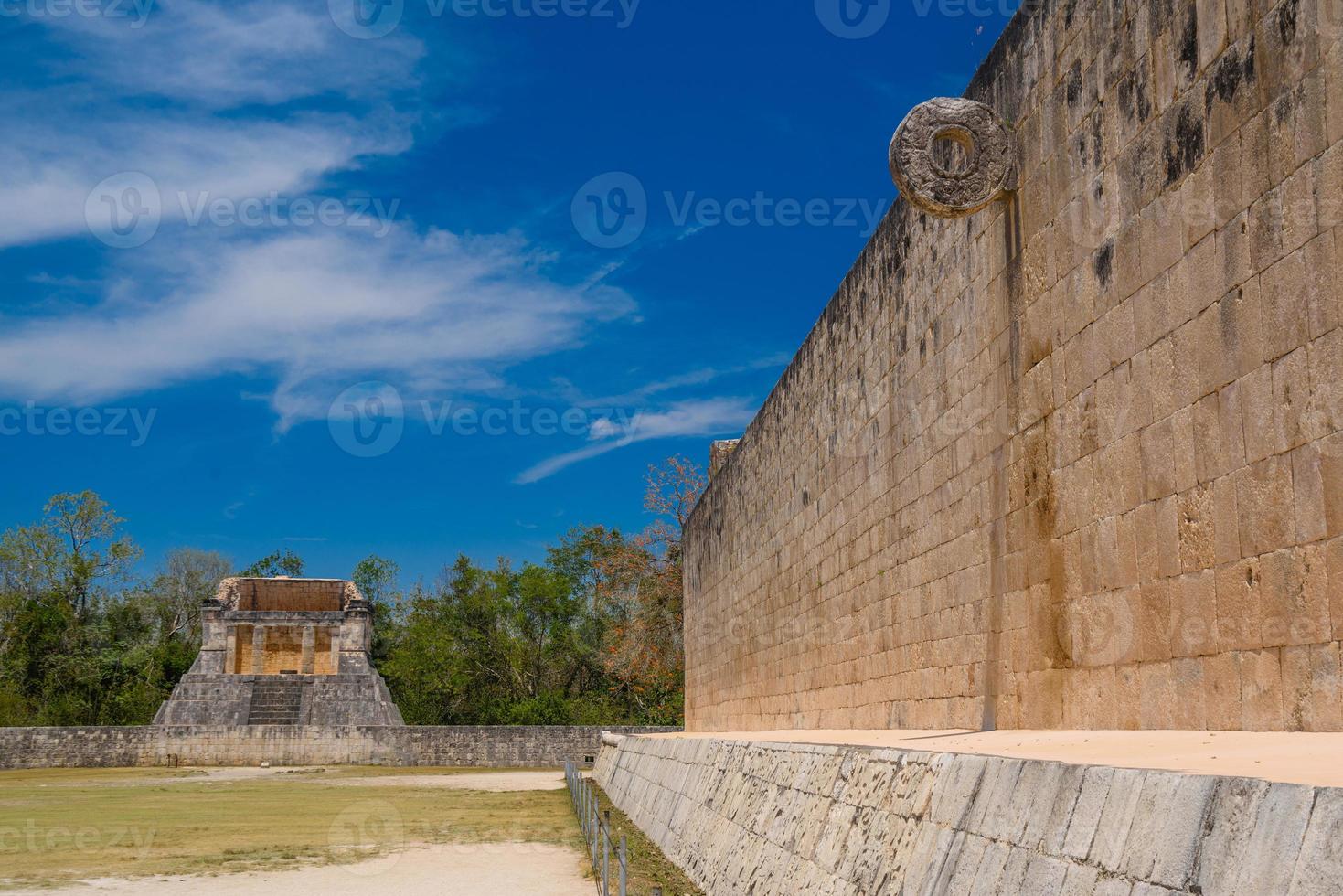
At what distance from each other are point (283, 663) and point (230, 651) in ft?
6.73

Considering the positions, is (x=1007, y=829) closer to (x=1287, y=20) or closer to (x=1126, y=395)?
(x=1126, y=395)

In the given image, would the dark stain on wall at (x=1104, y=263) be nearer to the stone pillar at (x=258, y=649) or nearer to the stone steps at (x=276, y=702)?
the stone steps at (x=276, y=702)

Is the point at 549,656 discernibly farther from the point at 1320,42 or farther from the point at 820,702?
the point at 1320,42

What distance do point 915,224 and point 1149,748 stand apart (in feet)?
19.8

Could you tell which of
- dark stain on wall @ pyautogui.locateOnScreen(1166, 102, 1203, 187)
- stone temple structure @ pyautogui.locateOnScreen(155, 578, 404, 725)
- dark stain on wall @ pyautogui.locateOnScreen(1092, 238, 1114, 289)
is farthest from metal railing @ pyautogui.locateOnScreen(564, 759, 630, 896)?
stone temple structure @ pyautogui.locateOnScreen(155, 578, 404, 725)

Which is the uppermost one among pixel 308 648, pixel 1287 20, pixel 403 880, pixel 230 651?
pixel 1287 20

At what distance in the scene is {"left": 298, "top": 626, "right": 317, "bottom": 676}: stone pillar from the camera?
121ft

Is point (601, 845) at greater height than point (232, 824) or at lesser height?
greater

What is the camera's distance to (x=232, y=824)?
1380 cm

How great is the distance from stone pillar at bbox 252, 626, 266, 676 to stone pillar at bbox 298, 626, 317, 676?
1.19m

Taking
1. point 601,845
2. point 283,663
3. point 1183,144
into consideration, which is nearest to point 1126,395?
point 1183,144

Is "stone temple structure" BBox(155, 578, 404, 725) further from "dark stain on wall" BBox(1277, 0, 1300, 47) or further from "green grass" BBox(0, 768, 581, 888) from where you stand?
"dark stain on wall" BBox(1277, 0, 1300, 47)

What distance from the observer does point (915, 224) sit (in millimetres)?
9281

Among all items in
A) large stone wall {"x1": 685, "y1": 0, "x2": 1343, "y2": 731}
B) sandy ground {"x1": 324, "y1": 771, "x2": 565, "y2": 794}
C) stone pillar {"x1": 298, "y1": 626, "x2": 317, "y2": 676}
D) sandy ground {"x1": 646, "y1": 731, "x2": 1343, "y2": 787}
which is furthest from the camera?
stone pillar {"x1": 298, "y1": 626, "x2": 317, "y2": 676}
